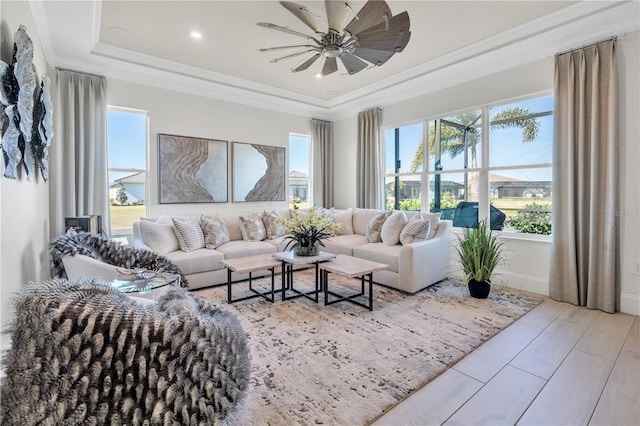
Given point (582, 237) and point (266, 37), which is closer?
point (582, 237)

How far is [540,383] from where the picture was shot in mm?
1988

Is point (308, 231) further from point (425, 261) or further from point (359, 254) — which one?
point (425, 261)

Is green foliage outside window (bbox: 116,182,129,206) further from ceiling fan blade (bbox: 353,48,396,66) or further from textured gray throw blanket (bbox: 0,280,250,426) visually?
textured gray throw blanket (bbox: 0,280,250,426)

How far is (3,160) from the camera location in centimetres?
→ 173

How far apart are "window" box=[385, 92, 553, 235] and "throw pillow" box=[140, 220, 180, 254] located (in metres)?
3.61

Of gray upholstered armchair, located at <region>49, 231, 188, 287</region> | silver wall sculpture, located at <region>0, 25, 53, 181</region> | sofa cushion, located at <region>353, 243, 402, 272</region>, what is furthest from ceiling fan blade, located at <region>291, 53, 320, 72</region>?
sofa cushion, located at <region>353, 243, 402, 272</region>

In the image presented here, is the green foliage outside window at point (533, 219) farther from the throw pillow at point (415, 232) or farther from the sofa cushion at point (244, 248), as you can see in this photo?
the sofa cushion at point (244, 248)

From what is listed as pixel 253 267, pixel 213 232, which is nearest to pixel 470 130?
pixel 253 267

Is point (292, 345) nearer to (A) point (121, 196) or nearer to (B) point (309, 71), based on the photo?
(A) point (121, 196)

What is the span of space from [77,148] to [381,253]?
3.94 m

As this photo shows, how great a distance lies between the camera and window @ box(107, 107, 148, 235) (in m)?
4.29

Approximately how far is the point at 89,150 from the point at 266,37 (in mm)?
2564

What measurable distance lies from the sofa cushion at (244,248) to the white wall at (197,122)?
99cm

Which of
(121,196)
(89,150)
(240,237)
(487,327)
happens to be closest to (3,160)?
(89,150)
